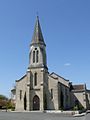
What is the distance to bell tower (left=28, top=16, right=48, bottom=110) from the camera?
2041 inches

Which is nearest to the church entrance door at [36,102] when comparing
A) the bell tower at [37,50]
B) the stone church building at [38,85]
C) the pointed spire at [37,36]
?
the stone church building at [38,85]

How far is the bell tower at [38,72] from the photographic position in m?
51.8

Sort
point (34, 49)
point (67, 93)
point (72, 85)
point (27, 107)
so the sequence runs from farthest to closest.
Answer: point (72, 85) → point (67, 93) → point (34, 49) → point (27, 107)

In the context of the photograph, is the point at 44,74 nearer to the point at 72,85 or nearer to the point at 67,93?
→ the point at 67,93

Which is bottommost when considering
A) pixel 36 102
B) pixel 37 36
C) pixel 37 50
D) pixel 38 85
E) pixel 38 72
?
pixel 36 102

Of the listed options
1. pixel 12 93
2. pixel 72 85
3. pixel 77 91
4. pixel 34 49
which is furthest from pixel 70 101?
pixel 34 49

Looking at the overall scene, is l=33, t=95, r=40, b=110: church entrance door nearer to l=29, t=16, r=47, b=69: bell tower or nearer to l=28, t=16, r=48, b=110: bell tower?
l=28, t=16, r=48, b=110: bell tower

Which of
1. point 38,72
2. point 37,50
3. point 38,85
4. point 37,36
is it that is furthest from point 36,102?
point 37,36

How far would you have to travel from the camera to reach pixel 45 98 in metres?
52.1

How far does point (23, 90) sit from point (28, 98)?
2.78 m

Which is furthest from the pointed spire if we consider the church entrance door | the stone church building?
the church entrance door

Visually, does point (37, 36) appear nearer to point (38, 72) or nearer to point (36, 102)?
point (38, 72)

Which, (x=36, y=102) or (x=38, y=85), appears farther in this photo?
(x=38, y=85)

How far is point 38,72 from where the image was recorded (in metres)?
53.5
